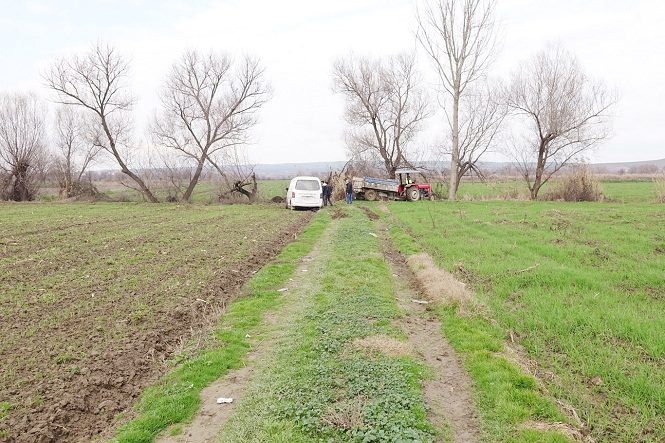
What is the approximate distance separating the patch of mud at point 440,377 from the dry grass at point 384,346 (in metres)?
0.19

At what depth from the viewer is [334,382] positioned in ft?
15.0

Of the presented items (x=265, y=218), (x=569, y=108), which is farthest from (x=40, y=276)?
(x=569, y=108)

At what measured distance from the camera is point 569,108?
30906 mm

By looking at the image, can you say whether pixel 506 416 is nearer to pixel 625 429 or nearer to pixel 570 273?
pixel 625 429

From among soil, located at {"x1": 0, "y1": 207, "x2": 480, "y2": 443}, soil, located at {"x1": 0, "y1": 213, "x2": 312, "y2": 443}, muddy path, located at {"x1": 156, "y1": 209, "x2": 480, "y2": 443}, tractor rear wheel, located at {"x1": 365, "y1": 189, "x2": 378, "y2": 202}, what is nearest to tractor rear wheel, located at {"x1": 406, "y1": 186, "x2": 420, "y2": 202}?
tractor rear wheel, located at {"x1": 365, "y1": 189, "x2": 378, "y2": 202}

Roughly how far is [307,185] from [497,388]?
2034 centimetres

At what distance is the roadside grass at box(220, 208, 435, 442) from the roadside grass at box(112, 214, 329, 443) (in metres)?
0.42

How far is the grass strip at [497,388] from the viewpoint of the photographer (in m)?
3.72

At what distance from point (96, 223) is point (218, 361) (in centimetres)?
1625

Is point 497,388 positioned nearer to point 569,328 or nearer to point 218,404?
point 569,328

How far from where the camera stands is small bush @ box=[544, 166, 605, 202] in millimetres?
30141

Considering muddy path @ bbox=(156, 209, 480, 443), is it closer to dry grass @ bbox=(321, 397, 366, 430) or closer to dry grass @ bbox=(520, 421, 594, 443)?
dry grass @ bbox=(520, 421, 594, 443)

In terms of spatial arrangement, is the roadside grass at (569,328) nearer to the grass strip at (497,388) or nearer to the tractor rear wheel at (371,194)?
the grass strip at (497,388)

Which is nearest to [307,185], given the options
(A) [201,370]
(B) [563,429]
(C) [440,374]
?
(A) [201,370]
